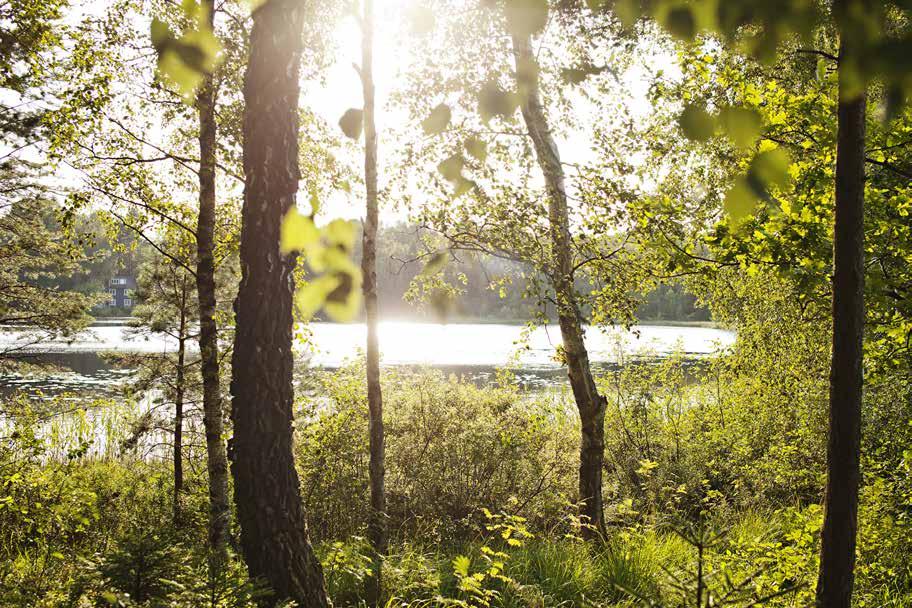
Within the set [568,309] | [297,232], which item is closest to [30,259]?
[568,309]

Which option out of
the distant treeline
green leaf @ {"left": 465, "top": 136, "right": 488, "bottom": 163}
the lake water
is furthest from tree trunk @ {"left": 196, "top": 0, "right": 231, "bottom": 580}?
green leaf @ {"left": 465, "top": 136, "right": 488, "bottom": 163}

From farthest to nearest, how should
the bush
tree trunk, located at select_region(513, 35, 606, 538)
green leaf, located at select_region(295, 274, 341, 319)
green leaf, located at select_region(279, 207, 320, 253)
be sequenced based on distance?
the bush
tree trunk, located at select_region(513, 35, 606, 538)
green leaf, located at select_region(295, 274, 341, 319)
green leaf, located at select_region(279, 207, 320, 253)

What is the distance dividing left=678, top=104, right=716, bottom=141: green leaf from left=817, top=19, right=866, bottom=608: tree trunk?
1.67 meters

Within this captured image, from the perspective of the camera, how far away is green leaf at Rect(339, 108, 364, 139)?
0.77 metres

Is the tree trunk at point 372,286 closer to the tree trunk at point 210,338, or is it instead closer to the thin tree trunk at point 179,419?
the tree trunk at point 210,338

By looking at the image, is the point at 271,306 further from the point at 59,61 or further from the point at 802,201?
the point at 59,61

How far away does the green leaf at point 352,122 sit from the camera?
77 cm

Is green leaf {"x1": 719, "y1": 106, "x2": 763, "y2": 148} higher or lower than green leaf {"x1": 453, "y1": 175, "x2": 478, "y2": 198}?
below

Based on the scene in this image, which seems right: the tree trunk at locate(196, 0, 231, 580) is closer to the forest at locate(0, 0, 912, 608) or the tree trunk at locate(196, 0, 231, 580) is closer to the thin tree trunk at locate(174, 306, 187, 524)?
the forest at locate(0, 0, 912, 608)

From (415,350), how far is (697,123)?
29.1m

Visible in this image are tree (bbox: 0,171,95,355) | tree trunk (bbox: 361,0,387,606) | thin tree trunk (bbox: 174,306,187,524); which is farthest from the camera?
tree (bbox: 0,171,95,355)

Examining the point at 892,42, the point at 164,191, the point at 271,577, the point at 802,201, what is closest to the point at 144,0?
the point at 164,191

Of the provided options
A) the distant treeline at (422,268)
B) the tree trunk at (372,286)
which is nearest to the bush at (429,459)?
the distant treeline at (422,268)

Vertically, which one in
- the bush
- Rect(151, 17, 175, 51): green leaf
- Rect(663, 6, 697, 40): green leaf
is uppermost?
Rect(663, 6, 697, 40): green leaf
